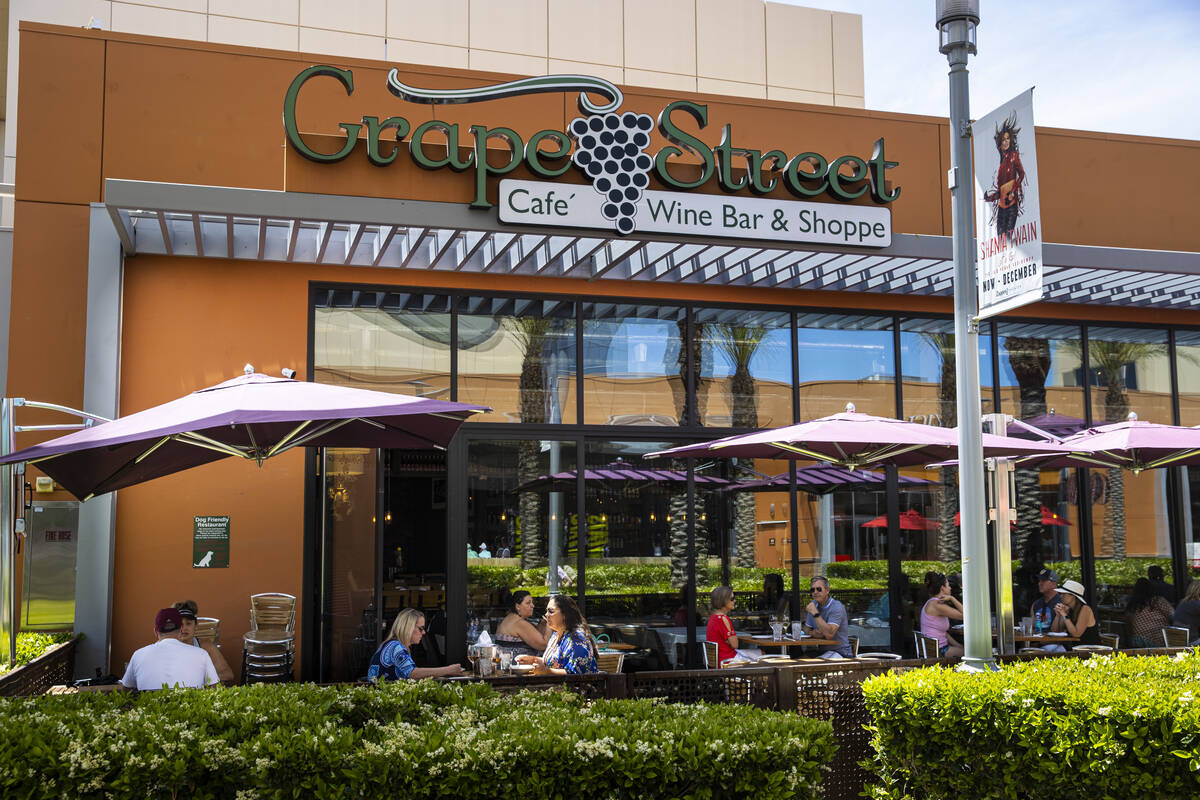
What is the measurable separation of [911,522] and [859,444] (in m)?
3.07

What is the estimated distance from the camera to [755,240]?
33.3 ft

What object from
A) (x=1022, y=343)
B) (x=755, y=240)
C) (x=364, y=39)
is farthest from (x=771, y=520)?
(x=364, y=39)

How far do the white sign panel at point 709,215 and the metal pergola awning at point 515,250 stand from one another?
108 millimetres

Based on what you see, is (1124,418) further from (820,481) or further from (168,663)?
(168,663)

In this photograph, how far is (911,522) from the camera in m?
12.1

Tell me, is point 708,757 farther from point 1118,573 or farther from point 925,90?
point 925,90

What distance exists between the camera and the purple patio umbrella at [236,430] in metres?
6.29

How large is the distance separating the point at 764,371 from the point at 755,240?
81.0 inches

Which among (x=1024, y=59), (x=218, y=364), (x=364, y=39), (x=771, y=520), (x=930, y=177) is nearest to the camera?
(x=1024, y=59)

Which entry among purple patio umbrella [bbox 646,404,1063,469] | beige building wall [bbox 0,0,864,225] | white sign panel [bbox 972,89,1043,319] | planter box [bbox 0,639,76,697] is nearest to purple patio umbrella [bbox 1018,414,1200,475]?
purple patio umbrella [bbox 646,404,1063,469]

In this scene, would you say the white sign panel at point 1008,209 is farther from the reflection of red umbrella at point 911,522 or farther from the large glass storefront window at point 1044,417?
the large glass storefront window at point 1044,417

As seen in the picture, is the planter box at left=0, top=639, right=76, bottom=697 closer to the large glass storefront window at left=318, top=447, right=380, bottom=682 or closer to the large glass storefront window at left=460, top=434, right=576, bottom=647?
the large glass storefront window at left=318, top=447, right=380, bottom=682

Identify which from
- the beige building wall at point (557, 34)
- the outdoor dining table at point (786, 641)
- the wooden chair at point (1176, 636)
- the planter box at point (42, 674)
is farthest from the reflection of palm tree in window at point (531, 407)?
the beige building wall at point (557, 34)

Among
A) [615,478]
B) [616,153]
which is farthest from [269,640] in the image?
[616,153]
